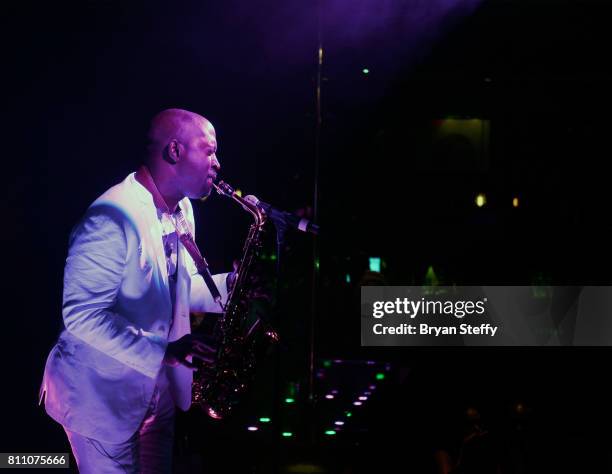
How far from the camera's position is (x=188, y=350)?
7.73ft

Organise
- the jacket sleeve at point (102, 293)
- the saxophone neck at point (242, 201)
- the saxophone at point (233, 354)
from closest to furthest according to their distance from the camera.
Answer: the jacket sleeve at point (102, 293), the saxophone neck at point (242, 201), the saxophone at point (233, 354)

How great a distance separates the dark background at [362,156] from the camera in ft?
10.9

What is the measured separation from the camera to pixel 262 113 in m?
4.48

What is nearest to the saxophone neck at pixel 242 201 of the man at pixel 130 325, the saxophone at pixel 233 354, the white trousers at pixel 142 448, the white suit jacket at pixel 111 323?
the saxophone at pixel 233 354

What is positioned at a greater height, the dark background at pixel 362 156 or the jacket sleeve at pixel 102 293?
the dark background at pixel 362 156

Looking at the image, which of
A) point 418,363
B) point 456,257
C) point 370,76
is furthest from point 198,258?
point 456,257

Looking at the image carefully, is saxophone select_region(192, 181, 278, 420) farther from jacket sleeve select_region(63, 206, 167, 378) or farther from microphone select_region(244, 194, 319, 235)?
jacket sleeve select_region(63, 206, 167, 378)

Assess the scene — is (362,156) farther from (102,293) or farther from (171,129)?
(102,293)

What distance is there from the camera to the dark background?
10.9 ft

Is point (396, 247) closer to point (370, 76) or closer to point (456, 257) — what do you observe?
point (456, 257)

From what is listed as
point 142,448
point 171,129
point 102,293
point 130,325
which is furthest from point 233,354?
point 171,129

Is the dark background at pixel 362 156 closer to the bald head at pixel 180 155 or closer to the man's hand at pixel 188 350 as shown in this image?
the bald head at pixel 180 155

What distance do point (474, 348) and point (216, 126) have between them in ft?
10.8

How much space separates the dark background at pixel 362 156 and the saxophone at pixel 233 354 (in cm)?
72
